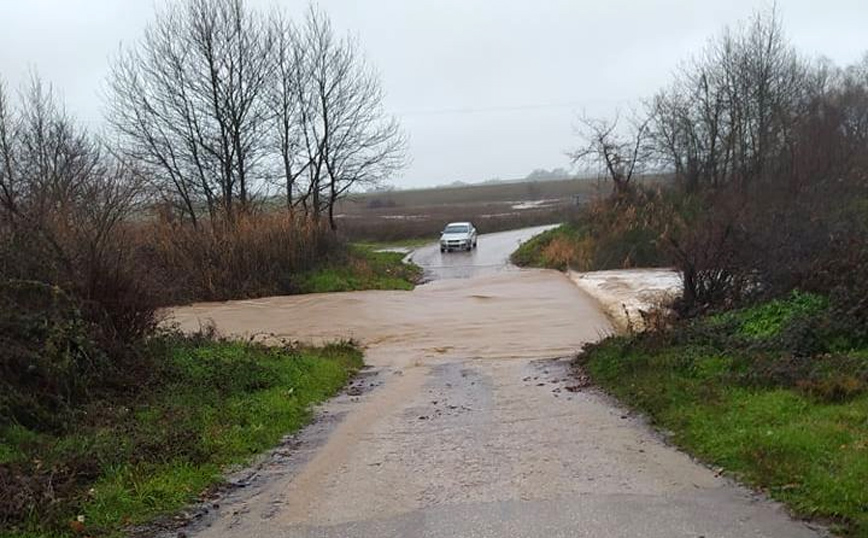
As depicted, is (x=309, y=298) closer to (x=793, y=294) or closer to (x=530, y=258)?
(x=530, y=258)

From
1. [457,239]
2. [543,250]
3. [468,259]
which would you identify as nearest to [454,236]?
[457,239]

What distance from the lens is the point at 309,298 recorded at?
29.8 metres

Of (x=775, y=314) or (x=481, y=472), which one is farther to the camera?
(x=775, y=314)

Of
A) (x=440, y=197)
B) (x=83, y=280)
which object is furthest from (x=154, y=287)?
(x=440, y=197)

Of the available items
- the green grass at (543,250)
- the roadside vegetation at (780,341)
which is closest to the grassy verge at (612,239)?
the green grass at (543,250)

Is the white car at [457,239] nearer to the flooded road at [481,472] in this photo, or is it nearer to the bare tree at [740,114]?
the bare tree at [740,114]

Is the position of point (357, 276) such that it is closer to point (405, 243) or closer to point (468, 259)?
point (468, 259)

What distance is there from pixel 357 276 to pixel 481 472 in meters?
27.5

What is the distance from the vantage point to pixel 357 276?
34000mm

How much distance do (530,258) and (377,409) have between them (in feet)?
108

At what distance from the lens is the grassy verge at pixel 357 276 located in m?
32.2

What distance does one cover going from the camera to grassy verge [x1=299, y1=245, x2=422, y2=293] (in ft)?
106

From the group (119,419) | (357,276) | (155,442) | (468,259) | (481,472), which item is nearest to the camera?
(481,472)

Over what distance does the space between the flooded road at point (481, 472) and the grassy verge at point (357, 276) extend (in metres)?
16.9
